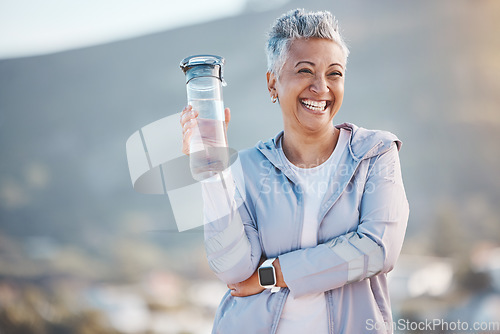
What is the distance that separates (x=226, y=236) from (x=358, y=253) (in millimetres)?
353

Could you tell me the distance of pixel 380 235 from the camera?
1.32 metres

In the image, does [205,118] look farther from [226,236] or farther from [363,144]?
[363,144]

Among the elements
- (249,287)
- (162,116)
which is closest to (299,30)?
(249,287)

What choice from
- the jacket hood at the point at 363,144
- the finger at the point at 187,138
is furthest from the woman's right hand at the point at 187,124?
the jacket hood at the point at 363,144

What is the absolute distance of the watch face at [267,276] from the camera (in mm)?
1315

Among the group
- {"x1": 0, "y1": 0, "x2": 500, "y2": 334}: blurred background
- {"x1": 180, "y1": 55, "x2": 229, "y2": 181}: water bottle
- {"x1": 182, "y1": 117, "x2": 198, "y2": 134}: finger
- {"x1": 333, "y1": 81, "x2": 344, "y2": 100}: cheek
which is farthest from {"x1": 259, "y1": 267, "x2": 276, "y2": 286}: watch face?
{"x1": 0, "y1": 0, "x2": 500, "y2": 334}: blurred background

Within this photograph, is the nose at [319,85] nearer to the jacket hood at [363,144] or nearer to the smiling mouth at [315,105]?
the smiling mouth at [315,105]

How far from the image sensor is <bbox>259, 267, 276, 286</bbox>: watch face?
1.32 metres

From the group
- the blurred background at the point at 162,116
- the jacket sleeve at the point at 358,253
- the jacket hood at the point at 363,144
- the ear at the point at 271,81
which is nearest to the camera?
the jacket sleeve at the point at 358,253

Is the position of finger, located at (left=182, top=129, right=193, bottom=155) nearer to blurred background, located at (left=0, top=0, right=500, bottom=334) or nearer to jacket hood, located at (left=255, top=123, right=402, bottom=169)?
jacket hood, located at (left=255, top=123, right=402, bottom=169)

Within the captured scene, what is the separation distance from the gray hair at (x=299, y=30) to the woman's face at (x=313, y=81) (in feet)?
0.06

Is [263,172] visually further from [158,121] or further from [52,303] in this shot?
[52,303]

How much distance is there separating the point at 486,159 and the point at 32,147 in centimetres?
335

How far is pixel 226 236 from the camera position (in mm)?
1337
